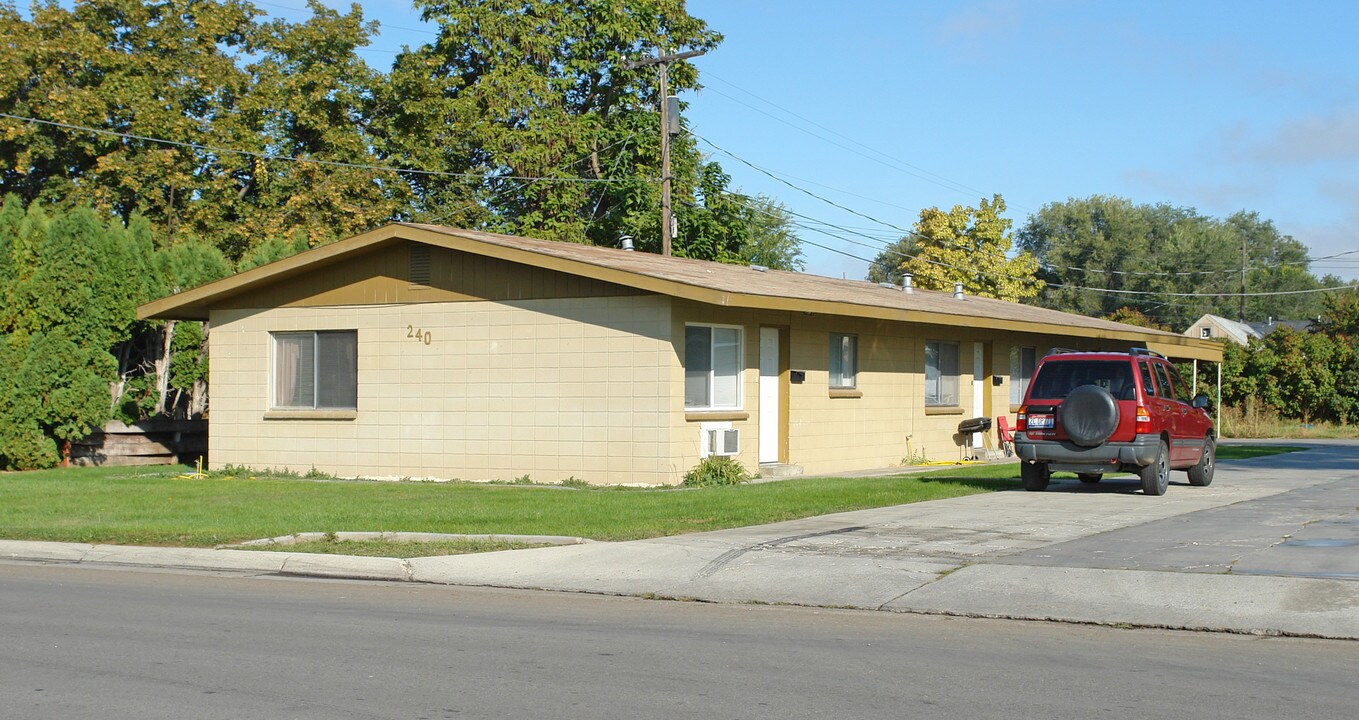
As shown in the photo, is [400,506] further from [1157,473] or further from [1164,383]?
[1164,383]

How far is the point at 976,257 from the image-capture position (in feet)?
216

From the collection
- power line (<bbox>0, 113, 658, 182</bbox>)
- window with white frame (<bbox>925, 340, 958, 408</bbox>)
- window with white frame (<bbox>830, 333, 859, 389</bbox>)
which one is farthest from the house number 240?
power line (<bbox>0, 113, 658, 182</bbox>)

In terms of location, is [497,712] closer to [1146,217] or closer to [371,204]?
[371,204]

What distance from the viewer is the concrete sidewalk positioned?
990cm

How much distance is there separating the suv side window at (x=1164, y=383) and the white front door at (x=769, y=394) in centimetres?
598

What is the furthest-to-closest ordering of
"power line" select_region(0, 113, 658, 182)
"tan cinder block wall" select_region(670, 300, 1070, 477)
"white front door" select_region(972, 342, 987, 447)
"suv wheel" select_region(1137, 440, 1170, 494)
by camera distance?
"power line" select_region(0, 113, 658, 182), "white front door" select_region(972, 342, 987, 447), "tan cinder block wall" select_region(670, 300, 1070, 477), "suv wheel" select_region(1137, 440, 1170, 494)

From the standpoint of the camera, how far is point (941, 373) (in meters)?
26.6

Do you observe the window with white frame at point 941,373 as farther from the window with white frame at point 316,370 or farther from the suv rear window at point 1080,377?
the window with white frame at point 316,370

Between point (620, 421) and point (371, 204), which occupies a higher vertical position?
point (371, 204)

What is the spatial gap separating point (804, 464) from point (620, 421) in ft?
13.3

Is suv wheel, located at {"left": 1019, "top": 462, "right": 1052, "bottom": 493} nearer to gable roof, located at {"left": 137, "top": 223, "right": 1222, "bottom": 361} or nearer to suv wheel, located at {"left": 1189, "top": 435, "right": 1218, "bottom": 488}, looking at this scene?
suv wheel, located at {"left": 1189, "top": 435, "right": 1218, "bottom": 488}

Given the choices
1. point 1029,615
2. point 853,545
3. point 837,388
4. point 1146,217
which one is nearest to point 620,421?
point 837,388

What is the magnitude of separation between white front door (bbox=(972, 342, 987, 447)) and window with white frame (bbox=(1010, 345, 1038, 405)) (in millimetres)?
1624

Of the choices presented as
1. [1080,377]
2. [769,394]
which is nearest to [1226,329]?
[769,394]
